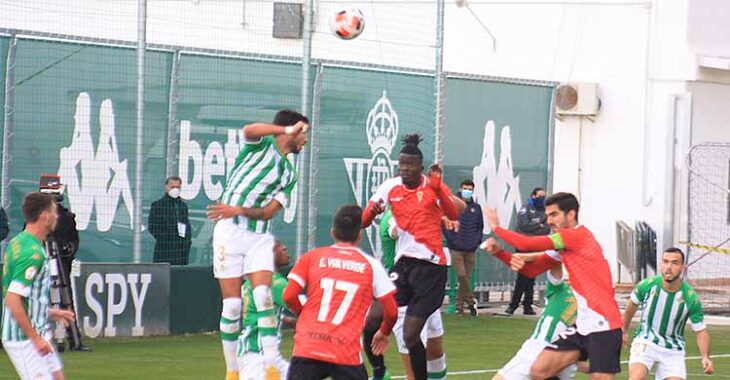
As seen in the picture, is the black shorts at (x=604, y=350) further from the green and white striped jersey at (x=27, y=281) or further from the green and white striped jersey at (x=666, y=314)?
the green and white striped jersey at (x=27, y=281)

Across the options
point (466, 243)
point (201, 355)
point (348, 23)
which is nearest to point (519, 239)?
point (201, 355)

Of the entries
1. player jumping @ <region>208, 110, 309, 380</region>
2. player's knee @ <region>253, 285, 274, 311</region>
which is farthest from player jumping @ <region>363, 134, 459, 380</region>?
player's knee @ <region>253, 285, 274, 311</region>

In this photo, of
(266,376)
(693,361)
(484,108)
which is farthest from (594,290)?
(484,108)

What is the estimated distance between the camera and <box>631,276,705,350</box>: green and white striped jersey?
545 inches

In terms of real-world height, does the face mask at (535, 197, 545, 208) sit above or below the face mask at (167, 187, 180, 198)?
below

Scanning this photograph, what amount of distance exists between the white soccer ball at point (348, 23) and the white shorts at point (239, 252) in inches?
314

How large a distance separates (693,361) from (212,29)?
788cm

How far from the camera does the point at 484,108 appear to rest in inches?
1064

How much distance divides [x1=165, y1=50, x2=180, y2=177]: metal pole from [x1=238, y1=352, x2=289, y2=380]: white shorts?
8.97m

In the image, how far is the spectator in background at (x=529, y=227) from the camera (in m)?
25.5

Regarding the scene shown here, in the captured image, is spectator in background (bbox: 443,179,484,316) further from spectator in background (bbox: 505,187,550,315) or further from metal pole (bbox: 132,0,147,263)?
metal pole (bbox: 132,0,147,263)

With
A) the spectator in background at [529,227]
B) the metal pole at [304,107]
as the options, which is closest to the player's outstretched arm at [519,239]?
the metal pole at [304,107]

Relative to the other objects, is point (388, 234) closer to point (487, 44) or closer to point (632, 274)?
point (632, 274)

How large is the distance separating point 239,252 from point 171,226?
334 inches
